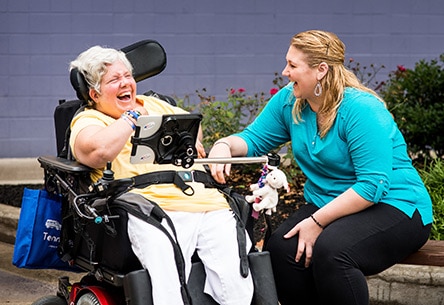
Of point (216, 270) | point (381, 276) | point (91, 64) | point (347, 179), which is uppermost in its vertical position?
point (91, 64)

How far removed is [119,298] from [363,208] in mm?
1195

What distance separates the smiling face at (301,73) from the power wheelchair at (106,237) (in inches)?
14.0

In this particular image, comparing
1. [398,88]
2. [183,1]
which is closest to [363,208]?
[398,88]

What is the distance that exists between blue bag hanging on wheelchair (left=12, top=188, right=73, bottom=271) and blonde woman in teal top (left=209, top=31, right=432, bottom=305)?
83 cm

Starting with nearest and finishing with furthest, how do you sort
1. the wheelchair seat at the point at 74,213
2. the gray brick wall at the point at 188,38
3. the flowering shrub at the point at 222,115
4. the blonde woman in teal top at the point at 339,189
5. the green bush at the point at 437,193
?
1. the wheelchair seat at the point at 74,213
2. the blonde woman in teal top at the point at 339,189
3. the green bush at the point at 437,193
4. the flowering shrub at the point at 222,115
5. the gray brick wall at the point at 188,38

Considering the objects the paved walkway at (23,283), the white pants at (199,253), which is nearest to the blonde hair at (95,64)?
the white pants at (199,253)

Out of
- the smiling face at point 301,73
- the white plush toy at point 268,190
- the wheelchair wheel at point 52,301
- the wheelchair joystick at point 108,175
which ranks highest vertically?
the smiling face at point 301,73

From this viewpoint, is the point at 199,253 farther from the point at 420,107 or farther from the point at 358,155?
the point at 420,107

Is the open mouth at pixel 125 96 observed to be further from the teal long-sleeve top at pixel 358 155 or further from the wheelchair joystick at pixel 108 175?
the teal long-sleeve top at pixel 358 155

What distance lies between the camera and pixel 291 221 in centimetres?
475

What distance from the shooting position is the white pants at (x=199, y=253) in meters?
4.18

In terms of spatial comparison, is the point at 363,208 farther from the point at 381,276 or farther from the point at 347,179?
the point at 381,276

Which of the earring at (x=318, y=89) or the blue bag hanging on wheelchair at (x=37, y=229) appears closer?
the earring at (x=318, y=89)

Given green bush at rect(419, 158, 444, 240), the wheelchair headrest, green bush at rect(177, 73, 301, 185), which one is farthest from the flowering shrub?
the wheelchair headrest
